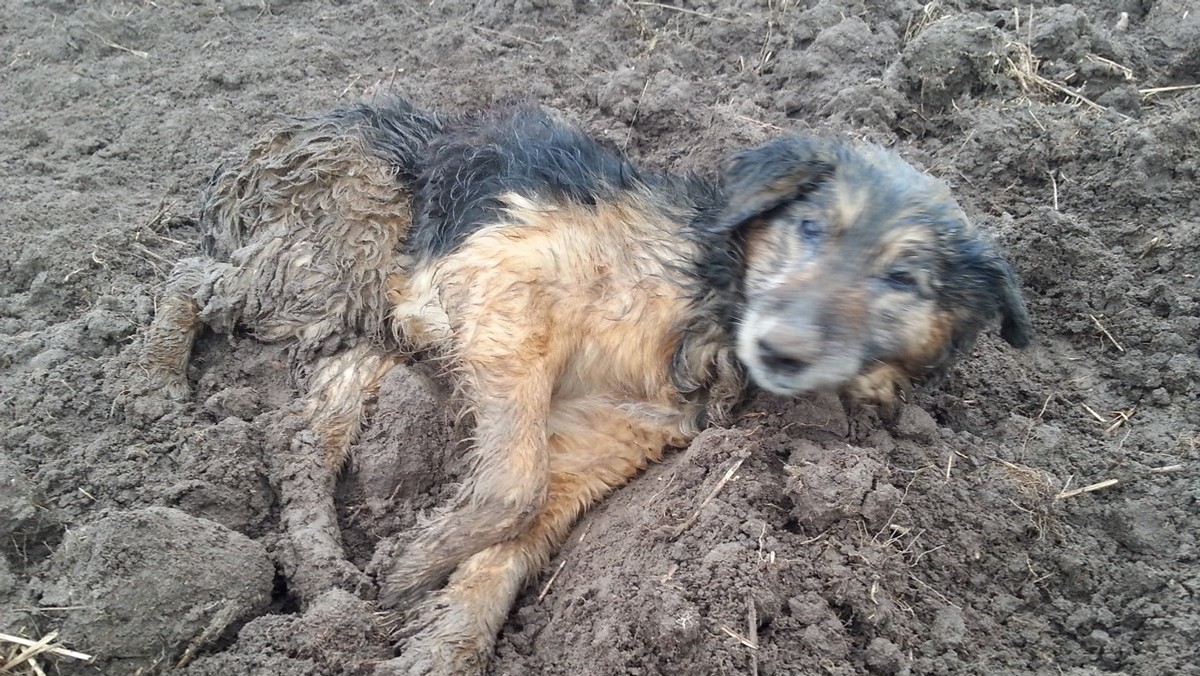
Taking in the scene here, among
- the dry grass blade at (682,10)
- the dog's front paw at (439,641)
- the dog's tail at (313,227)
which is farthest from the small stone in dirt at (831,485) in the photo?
the dry grass blade at (682,10)

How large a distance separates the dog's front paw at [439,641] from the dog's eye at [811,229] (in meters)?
2.04

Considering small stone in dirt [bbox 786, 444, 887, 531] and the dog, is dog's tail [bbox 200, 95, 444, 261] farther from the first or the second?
small stone in dirt [bbox 786, 444, 887, 531]

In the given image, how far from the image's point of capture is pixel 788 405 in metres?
3.67

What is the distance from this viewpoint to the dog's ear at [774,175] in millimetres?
3436

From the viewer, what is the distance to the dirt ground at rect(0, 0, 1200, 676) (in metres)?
2.87

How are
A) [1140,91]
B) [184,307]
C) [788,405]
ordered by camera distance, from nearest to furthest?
1. [788,405]
2. [184,307]
3. [1140,91]

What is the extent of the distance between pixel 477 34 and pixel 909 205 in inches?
160

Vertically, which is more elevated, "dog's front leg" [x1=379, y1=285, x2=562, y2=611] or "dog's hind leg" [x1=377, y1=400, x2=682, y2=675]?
"dog's front leg" [x1=379, y1=285, x2=562, y2=611]

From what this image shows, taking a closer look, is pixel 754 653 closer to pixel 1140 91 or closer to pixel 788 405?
pixel 788 405

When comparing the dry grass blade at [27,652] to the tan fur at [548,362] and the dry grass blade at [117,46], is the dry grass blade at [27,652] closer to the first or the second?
the tan fur at [548,362]

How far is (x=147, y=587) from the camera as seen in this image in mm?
2834

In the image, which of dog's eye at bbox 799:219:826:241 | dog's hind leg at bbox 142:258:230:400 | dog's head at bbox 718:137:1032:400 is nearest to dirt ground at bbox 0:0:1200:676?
dog's hind leg at bbox 142:258:230:400

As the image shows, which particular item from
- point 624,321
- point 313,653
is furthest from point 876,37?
point 313,653

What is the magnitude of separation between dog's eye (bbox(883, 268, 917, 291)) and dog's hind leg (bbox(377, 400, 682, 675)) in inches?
46.7
